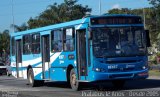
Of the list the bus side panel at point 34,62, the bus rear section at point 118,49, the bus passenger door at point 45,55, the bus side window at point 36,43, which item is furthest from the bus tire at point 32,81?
the bus rear section at point 118,49

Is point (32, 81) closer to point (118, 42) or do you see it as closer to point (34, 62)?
point (34, 62)

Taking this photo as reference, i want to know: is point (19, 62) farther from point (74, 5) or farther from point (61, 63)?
point (74, 5)

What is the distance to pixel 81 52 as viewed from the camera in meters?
19.7

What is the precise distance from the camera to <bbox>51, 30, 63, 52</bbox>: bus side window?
2174 centimetres

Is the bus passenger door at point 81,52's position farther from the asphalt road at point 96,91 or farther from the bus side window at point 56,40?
the bus side window at point 56,40

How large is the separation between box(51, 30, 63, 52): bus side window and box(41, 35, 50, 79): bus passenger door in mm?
880

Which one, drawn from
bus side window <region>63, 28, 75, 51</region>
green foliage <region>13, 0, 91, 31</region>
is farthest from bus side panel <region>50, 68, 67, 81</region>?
green foliage <region>13, 0, 91, 31</region>

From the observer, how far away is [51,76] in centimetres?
2278

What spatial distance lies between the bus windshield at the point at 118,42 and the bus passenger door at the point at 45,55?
5.15 meters

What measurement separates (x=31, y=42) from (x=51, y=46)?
3.32 meters

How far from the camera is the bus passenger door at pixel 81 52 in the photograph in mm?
19422

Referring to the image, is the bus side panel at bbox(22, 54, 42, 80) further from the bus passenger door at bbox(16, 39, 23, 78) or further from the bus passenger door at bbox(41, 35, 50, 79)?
the bus passenger door at bbox(16, 39, 23, 78)

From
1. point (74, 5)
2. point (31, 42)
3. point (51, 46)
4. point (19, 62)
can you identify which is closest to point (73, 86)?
point (51, 46)

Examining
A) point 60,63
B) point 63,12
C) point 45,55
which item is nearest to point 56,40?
point 60,63
